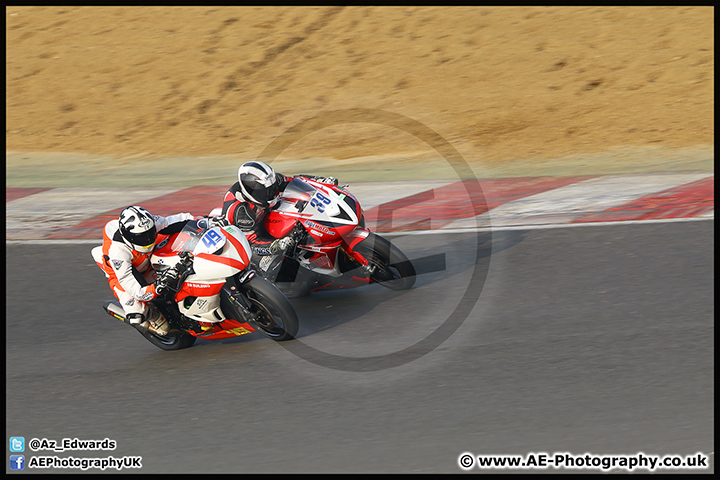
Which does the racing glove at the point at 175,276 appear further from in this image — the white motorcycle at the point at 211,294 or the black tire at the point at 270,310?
the black tire at the point at 270,310

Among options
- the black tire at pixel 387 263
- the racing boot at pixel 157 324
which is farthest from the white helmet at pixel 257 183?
the racing boot at pixel 157 324

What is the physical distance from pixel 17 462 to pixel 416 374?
2.64 meters

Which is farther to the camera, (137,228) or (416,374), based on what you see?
(137,228)

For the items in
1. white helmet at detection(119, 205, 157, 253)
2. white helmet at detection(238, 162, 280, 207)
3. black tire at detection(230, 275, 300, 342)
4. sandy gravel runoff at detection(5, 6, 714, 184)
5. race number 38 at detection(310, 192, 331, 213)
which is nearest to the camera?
white helmet at detection(119, 205, 157, 253)

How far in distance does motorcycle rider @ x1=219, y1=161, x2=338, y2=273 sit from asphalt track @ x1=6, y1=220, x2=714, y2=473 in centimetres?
61

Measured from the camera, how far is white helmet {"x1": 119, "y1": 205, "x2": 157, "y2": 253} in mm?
6430

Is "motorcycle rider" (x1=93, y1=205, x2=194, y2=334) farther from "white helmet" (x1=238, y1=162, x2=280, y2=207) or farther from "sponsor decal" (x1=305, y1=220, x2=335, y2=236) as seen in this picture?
"sponsor decal" (x1=305, y1=220, x2=335, y2=236)

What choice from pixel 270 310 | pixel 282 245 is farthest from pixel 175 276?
pixel 282 245

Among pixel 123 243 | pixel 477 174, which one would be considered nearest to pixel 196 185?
pixel 477 174

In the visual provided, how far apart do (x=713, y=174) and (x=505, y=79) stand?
517 centimetres

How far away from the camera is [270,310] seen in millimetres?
6672

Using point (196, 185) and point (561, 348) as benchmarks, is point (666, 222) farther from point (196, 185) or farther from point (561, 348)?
point (196, 185)

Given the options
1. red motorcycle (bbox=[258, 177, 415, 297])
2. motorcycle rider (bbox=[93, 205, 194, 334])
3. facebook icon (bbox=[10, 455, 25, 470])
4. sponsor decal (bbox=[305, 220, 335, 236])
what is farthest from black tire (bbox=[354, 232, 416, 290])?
facebook icon (bbox=[10, 455, 25, 470])

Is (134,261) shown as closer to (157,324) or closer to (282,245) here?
(157,324)
